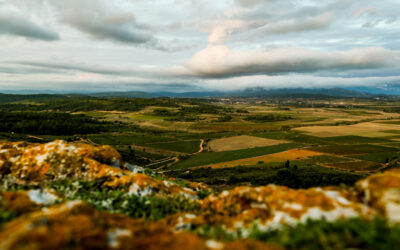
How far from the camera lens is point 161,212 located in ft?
37.7

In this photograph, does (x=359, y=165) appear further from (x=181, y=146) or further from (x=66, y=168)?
(x=66, y=168)

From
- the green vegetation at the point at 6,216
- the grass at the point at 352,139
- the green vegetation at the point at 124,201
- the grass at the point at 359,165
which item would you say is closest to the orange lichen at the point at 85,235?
the green vegetation at the point at 6,216

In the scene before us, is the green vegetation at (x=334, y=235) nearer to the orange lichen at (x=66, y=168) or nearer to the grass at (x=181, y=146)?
the orange lichen at (x=66, y=168)

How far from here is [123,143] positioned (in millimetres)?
132750

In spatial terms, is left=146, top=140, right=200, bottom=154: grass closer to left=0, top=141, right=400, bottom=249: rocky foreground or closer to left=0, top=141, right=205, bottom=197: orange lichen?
left=0, top=141, right=205, bottom=197: orange lichen

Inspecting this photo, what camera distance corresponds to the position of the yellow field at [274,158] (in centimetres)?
8919

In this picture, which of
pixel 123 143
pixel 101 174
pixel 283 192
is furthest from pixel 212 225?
pixel 123 143

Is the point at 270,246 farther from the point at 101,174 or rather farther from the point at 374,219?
the point at 101,174

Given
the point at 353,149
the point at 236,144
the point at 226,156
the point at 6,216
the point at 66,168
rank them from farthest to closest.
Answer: the point at 236,144 → the point at 353,149 → the point at 226,156 → the point at 66,168 → the point at 6,216

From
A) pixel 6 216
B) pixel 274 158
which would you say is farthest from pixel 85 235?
pixel 274 158

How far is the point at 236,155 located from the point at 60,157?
3734 inches

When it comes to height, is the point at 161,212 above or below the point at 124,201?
below

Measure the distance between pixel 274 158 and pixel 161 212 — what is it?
94394 millimetres

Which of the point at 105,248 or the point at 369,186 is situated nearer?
the point at 105,248
